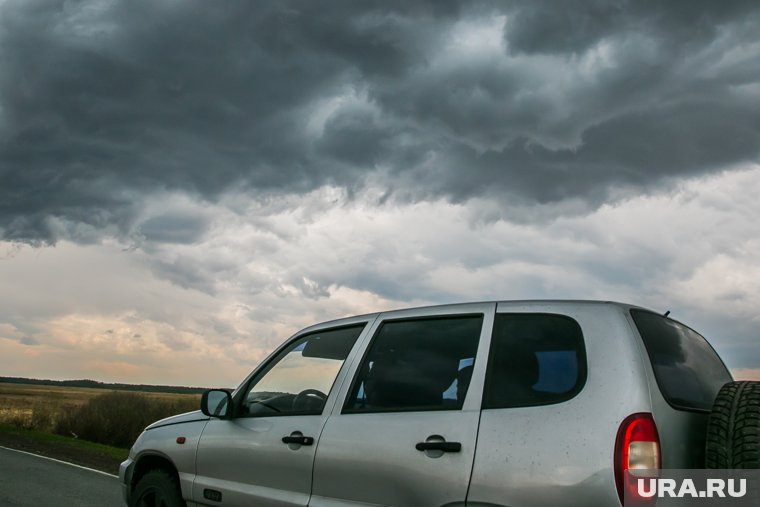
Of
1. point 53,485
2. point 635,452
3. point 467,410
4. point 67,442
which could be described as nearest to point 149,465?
point 467,410

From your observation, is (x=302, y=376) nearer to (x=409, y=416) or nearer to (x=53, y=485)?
(x=409, y=416)

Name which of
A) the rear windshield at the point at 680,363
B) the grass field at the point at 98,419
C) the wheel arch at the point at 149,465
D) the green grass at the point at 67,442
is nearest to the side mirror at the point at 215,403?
the wheel arch at the point at 149,465

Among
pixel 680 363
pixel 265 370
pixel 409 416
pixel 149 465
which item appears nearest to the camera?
pixel 680 363

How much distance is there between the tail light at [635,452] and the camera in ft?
10.5

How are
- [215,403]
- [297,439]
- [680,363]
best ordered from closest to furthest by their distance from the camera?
[680,363]
[297,439]
[215,403]

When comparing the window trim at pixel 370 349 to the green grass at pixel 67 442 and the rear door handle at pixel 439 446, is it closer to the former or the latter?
the rear door handle at pixel 439 446

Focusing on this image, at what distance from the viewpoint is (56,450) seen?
21.1 m

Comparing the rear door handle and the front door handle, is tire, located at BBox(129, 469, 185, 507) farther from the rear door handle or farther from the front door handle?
the rear door handle

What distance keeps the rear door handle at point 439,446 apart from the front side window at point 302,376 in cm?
99

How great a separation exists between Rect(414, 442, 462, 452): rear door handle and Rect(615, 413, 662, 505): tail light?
810 millimetres

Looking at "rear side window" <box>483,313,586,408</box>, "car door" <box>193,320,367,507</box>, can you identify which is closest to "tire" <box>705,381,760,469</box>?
"rear side window" <box>483,313,586,408</box>

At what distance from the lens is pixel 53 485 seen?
12.1m

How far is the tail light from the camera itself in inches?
126

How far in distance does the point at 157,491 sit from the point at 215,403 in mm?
1005
